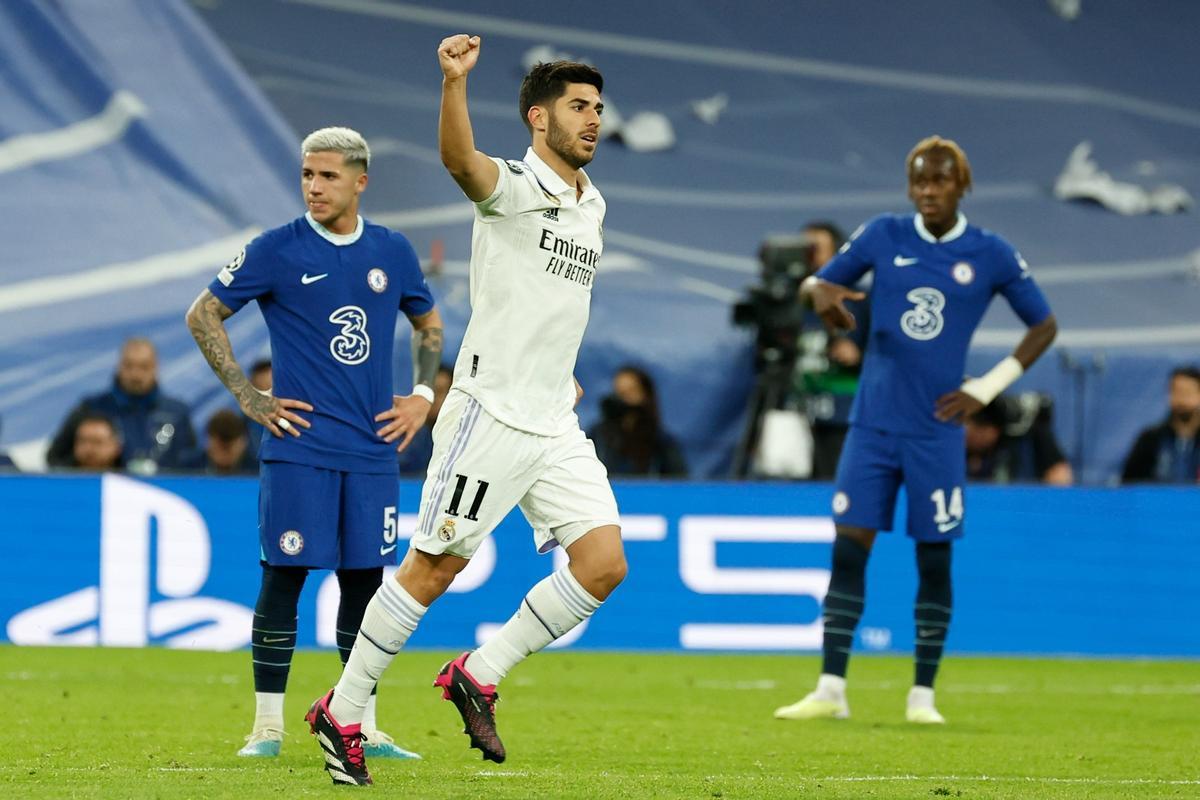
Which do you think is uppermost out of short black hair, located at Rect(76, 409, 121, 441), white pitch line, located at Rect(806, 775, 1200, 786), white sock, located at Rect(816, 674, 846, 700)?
short black hair, located at Rect(76, 409, 121, 441)

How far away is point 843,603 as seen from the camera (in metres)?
9.17

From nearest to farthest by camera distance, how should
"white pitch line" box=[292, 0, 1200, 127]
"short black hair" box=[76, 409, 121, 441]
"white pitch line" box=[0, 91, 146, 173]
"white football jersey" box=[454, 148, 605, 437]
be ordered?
"white football jersey" box=[454, 148, 605, 437] < "short black hair" box=[76, 409, 121, 441] < "white pitch line" box=[0, 91, 146, 173] < "white pitch line" box=[292, 0, 1200, 127]

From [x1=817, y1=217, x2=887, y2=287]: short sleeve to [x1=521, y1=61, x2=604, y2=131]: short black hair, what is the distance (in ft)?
10.1

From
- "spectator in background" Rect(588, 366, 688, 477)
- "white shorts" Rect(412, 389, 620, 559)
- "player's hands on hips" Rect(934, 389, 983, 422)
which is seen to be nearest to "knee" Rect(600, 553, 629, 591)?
"white shorts" Rect(412, 389, 620, 559)

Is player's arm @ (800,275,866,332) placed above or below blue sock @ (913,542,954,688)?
above

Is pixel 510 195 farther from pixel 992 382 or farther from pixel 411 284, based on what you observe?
pixel 992 382

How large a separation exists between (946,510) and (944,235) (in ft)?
4.20

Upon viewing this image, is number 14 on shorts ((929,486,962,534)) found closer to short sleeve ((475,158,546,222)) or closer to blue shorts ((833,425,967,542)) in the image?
blue shorts ((833,425,967,542))

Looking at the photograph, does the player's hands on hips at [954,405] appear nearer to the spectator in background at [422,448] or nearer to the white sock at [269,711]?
the white sock at [269,711]

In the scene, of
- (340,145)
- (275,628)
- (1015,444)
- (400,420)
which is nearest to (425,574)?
(400,420)

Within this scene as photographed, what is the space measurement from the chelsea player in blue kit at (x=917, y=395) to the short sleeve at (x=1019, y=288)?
1cm

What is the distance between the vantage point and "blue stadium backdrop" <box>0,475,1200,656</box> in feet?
39.5

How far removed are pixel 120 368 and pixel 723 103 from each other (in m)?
6.06

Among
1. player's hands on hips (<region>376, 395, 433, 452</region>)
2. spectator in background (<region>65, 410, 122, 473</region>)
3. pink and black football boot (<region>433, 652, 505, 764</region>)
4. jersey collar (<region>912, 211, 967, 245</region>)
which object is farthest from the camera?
spectator in background (<region>65, 410, 122, 473</region>)
